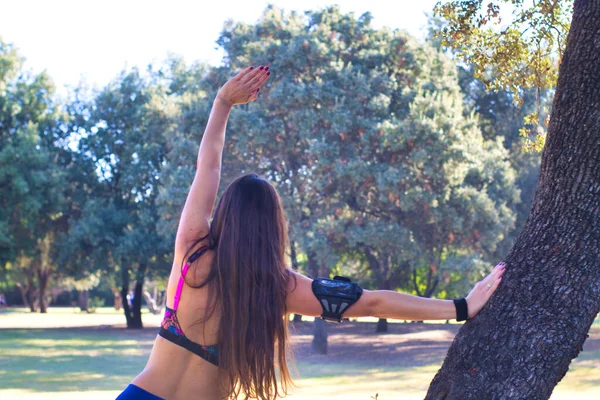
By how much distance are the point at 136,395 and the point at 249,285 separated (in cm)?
53

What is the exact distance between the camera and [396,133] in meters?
22.8

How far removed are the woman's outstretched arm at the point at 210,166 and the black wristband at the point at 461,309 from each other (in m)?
1.12

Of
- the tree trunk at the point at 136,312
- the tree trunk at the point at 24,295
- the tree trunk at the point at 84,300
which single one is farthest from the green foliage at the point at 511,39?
the tree trunk at the point at 24,295

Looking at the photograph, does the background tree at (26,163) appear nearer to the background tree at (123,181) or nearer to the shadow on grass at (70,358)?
the background tree at (123,181)

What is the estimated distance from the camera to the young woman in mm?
2381

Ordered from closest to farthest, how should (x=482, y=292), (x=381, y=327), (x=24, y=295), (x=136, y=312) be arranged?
(x=482, y=292) < (x=381, y=327) < (x=136, y=312) < (x=24, y=295)

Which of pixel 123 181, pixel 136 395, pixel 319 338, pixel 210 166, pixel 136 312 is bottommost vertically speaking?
pixel 319 338

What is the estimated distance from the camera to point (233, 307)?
238 cm

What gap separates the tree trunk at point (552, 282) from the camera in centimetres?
312

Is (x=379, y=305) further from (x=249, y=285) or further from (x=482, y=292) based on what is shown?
(x=482, y=292)

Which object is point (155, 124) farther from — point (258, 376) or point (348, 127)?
point (258, 376)

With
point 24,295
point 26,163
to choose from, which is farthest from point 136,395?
point 24,295

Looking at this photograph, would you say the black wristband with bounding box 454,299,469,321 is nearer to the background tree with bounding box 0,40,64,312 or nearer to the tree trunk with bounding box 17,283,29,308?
the background tree with bounding box 0,40,64,312

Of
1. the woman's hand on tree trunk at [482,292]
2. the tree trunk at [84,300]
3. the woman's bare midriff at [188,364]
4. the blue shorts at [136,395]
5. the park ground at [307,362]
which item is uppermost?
the tree trunk at [84,300]
